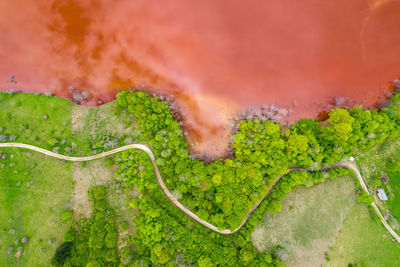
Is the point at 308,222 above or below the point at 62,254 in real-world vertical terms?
below

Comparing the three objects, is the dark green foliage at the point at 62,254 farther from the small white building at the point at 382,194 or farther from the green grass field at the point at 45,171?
the small white building at the point at 382,194

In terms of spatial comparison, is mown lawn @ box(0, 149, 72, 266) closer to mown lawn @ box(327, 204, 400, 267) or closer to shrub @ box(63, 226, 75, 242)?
shrub @ box(63, 226, 75, 242)

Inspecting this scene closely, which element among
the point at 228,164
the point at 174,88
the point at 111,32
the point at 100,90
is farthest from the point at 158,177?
the point at 111,32

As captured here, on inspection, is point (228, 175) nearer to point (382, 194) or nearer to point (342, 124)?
point (342, 124)

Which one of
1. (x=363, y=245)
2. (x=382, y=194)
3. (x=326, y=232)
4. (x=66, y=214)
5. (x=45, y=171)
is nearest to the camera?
(x=66, y=214)

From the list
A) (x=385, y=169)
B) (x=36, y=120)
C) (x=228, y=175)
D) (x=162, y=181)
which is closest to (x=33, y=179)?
(x=36, y=120)

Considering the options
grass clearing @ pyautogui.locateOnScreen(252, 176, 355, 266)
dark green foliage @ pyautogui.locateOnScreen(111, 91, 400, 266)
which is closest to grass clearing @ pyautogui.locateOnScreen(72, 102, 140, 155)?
dark green foliage @ pyautogui.locateOnScreen(111, 91, 400, 266)
